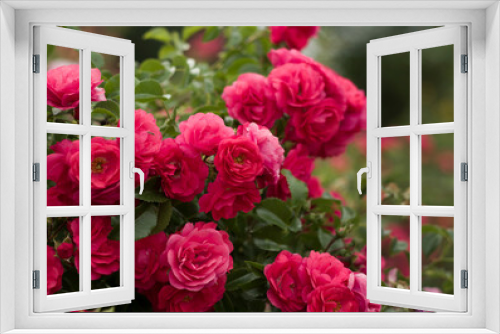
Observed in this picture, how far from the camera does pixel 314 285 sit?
1522 millimetres

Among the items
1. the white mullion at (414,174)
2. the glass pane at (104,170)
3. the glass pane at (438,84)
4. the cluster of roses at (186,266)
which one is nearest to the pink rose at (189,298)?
the cluster of roses at (186,266)

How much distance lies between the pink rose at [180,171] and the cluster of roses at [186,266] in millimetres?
103

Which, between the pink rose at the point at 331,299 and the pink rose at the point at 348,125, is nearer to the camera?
the pink rose at the point at 331,299

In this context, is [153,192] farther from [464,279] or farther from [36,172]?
[464,279]

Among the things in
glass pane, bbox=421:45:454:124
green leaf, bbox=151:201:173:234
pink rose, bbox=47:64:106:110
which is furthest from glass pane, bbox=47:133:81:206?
glass pane, bbox=421:45:454:124

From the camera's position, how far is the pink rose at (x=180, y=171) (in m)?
1.52

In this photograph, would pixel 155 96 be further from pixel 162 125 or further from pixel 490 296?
pixel 490 296

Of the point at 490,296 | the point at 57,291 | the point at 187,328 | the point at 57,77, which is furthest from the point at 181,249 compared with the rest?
the point at 490,296

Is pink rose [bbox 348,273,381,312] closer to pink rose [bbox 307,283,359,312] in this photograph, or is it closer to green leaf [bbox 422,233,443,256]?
pink rose [bbox 307,283,359,312]

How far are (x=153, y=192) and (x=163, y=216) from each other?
0.08 m

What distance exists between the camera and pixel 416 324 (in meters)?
1.45

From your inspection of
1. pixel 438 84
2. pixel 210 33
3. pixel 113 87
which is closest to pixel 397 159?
pixel 438 84

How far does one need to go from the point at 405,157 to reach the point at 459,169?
1270 millimetres

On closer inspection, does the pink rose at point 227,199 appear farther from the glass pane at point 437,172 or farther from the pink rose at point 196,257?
the glass pane at point 437,172
